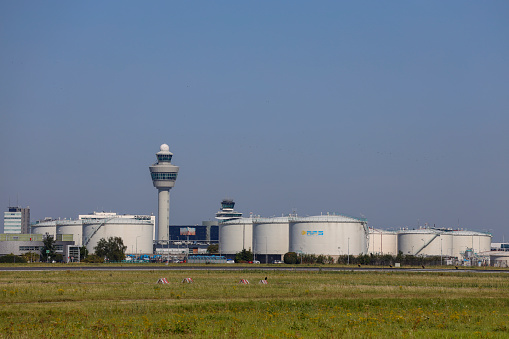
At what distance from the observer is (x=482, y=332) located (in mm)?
31906

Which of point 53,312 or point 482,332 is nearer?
point 482,332

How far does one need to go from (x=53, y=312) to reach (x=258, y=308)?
12.2 m

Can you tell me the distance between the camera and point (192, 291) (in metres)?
57.8

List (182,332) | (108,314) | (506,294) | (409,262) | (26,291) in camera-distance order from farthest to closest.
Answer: (409,262)
(506,294)
(26,291)
(108,314)
(182,332)

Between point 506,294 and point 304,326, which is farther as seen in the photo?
point 506,294

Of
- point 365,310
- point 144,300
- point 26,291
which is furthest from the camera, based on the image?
point 26,291

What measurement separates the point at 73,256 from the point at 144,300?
509 ft

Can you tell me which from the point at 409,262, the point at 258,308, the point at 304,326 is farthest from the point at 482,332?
the point at 409,262

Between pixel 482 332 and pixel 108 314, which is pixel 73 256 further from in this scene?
pixel 482 332

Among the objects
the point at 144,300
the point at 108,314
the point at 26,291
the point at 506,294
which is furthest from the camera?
the point at 506,294

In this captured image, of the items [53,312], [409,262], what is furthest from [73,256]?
[53,312]

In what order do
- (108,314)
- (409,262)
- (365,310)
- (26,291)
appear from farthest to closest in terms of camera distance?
(409,262) → (26,291) → (365,310) → (108,314)

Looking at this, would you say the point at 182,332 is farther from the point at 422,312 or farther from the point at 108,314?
the point at 422,312

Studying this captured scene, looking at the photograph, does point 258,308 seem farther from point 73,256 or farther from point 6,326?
point 73,256
